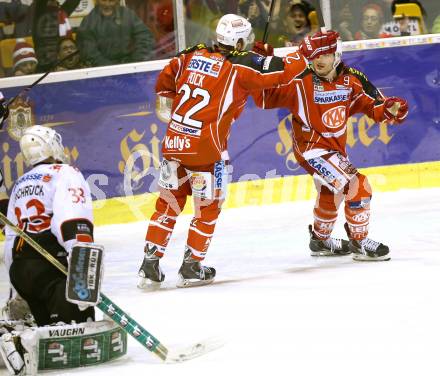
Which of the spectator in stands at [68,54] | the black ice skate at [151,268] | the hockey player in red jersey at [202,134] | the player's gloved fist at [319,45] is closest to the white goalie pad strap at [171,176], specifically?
the hockey player in red jersey at [202,134]

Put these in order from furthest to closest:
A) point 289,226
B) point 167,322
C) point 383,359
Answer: point 289,226 → point 167,322 → point 383,359

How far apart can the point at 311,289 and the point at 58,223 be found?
1.70 metres

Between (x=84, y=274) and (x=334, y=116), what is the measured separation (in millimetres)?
2527

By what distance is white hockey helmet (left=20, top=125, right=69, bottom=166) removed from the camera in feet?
14.6

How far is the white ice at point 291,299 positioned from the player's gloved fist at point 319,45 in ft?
3.69

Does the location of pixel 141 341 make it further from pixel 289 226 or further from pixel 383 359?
pixel 289 226

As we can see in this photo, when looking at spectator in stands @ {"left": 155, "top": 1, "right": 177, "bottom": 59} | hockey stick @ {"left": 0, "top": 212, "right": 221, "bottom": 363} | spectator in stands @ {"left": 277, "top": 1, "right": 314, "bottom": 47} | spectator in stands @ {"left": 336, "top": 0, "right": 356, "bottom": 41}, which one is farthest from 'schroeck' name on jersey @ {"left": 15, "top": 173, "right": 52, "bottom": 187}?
spectator in stands @ {"left": 336, "top": 0, "right": 356, "bottom": 41}

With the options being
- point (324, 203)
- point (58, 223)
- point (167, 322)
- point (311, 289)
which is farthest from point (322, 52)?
point (58, 223)

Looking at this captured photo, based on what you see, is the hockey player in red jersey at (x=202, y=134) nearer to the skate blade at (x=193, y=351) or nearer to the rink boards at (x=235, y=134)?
the skate blade at (x=193, y=351)

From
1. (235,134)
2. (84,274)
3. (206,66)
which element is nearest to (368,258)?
(206,66)

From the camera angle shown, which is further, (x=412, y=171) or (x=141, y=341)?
(x=412, y=171)

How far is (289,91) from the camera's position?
20.3 feet

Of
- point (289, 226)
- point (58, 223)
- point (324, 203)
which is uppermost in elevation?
point (58, 223)

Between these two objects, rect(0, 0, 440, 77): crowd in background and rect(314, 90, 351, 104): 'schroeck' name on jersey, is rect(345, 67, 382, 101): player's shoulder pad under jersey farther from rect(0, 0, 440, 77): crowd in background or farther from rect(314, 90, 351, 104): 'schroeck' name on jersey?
rect(0, 0, 440, 77): crowd in background
